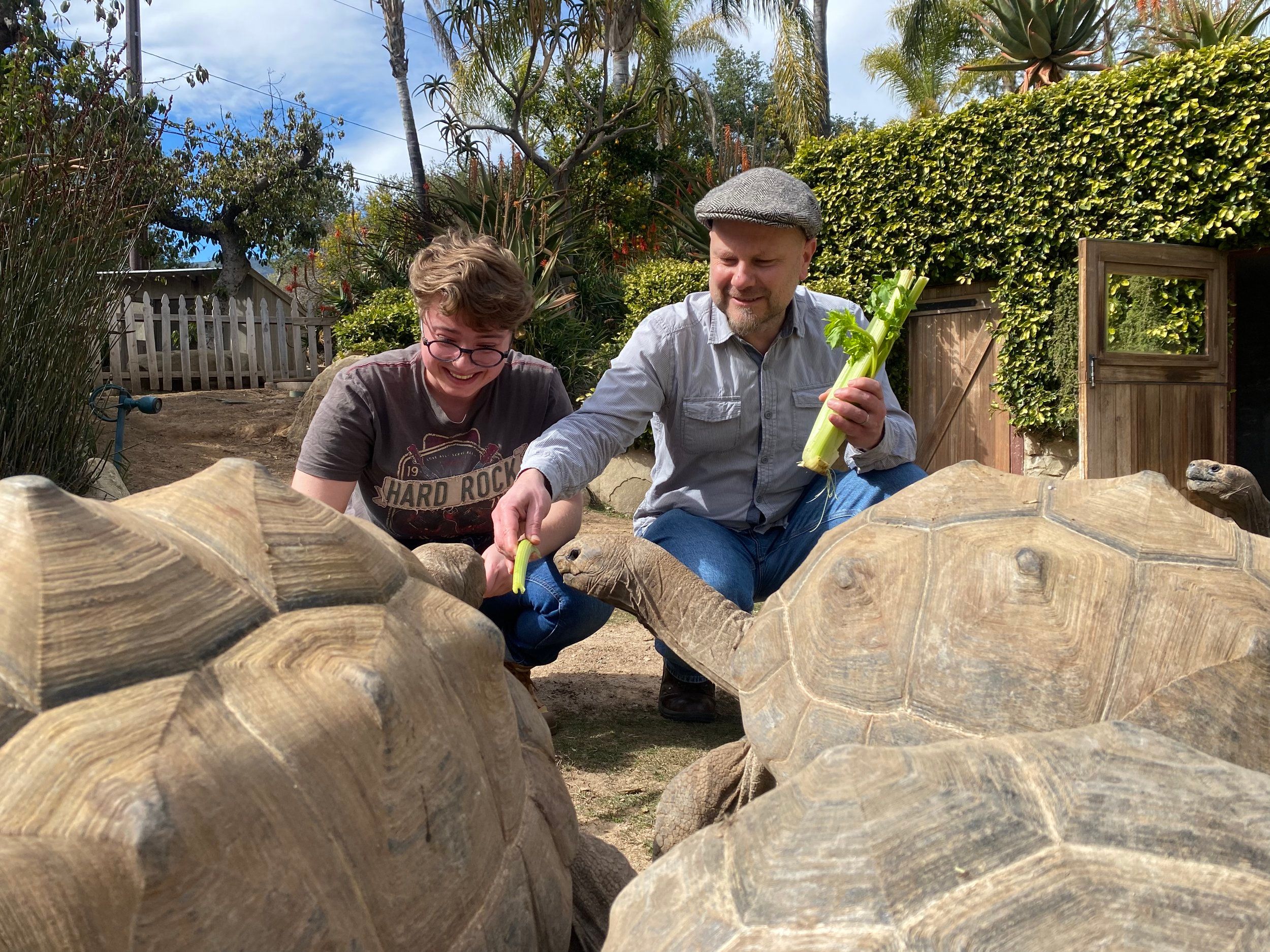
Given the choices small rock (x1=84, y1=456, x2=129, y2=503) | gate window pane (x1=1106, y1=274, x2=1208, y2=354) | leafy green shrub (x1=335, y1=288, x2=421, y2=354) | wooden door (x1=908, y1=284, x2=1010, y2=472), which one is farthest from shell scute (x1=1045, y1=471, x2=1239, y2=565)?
Answer: leafy green shrub (x1=335, y1=288, x2=421, y2=354)

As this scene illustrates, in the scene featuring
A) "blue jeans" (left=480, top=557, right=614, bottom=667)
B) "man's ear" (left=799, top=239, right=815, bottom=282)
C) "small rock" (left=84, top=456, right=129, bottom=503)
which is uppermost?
"man's ear" (left=799, top=239, right=815, bottom=282)

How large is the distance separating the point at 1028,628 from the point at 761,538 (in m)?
1.69

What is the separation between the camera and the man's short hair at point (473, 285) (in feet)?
8.36

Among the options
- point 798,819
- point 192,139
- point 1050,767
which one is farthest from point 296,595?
point 192,139

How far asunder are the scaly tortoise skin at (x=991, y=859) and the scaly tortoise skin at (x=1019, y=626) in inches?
28.1

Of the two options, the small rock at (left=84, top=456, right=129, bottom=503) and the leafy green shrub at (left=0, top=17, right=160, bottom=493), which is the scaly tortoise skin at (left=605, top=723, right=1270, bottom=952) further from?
the small rock at (left=84, top=456, right=129, bottom=503)

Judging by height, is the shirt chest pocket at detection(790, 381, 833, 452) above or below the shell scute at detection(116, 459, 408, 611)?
above

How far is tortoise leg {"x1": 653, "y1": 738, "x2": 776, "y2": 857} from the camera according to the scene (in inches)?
78.0

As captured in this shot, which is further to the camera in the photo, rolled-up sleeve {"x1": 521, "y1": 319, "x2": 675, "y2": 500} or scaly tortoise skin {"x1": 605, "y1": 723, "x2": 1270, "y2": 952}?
rolled-up sleeve {"x1": 521, "y1": 319, "x2": 675, "y2": 500}

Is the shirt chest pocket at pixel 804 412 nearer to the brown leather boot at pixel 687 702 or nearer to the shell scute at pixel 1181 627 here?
the brown leather boot at pixel 687 702

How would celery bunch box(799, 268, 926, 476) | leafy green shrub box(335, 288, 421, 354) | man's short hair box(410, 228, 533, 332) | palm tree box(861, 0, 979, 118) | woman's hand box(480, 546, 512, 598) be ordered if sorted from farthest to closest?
palm tree box(861, 0, 979, 118)
leafy green shrub box(335, 288, 421, 354)
celery bunch box(799, 268, 926, 476)
man's short hair box(410, 228, 533, 332)
woman's hand box(480, 546, 512, 598)

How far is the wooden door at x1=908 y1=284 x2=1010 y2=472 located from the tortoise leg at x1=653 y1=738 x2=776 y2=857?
6.96 meters

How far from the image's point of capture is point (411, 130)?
13.5m

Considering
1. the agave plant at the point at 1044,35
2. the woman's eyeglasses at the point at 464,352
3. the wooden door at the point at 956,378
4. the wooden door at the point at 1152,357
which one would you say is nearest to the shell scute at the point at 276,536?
the woman's eyeglasses at the point at 464,352
